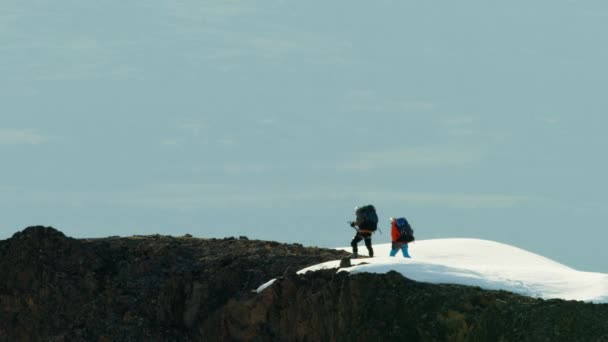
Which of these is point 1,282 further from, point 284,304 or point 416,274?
point 416,274

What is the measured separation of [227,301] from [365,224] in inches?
179

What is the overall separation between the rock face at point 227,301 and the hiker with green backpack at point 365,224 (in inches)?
45.4

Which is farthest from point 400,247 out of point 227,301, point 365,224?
point 227,301

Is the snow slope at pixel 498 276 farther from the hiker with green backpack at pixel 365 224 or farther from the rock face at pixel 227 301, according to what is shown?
the hiker with green backpack at pixel 365 224

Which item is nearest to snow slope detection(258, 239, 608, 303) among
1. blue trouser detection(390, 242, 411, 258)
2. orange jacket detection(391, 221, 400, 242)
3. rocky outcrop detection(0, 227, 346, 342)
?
blue trouser detection(390, 242, 411, 258)

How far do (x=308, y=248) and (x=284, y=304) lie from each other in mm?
5142

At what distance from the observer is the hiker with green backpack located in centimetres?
3375

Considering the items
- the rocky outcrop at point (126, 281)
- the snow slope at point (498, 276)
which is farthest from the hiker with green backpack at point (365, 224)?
the snow slope at point (498, 276)

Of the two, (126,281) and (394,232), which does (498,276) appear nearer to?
(394,232)

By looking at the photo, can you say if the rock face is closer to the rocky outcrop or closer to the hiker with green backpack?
the rocky outcrop

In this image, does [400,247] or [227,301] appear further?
[400,247]

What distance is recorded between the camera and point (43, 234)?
3506 centimetres

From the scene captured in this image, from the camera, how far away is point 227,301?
3122cm

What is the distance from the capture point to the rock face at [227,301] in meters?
28.7
